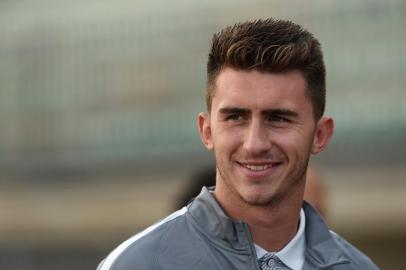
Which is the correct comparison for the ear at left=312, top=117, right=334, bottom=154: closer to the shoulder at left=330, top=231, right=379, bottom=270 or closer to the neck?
the neck

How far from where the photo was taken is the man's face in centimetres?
355

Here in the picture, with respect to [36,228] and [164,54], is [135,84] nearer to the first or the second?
[164,54]

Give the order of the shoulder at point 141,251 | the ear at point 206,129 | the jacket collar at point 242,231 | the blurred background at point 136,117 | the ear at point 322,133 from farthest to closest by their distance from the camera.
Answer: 1. the blurred background at point 136,117
2. the ear at point 322,133
3. the ear at point 206,129
4. the jacket collar at point 242,231
5. the shoulder at point 141,251

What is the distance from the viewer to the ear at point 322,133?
382 cm

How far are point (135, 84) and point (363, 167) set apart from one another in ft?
10.9

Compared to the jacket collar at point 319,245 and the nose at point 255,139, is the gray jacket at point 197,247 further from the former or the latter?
the nose at point 255,139

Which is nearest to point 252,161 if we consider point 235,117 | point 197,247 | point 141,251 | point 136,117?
point 235,117

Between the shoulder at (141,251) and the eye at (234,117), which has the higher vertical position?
the eye at (234,117)

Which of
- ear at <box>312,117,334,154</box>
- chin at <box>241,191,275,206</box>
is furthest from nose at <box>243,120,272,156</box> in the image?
ear at <box>312,117,334,154</box>

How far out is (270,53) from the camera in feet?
11.8

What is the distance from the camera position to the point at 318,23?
11.4m

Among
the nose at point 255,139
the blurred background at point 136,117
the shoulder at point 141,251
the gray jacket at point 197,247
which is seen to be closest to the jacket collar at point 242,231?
the gray jacket at point 197,247

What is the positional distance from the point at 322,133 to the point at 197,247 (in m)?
0.55

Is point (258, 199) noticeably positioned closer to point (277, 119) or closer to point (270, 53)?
point (277, 119)
